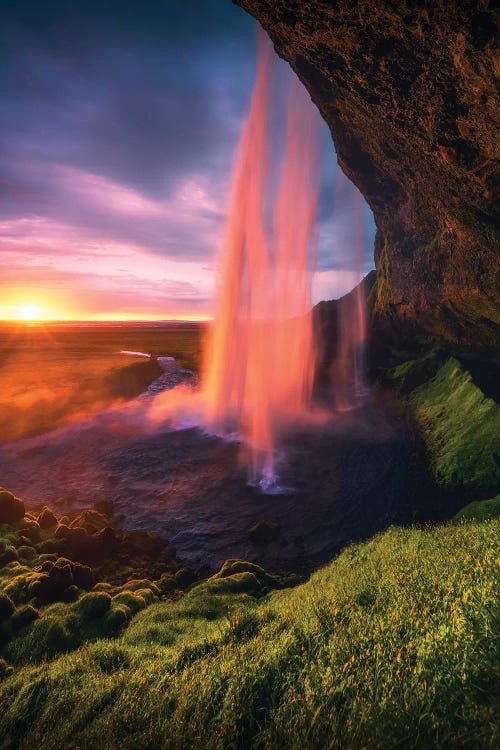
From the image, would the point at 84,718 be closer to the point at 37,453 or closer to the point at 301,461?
the point at 301,461

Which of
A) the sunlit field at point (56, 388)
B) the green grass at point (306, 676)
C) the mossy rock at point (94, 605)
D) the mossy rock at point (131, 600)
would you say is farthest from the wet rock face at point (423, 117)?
the sunlit field at point (56, 388)

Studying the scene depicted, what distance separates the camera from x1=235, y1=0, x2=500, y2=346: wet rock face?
44.0 feet

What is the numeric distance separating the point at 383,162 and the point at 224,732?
36.8 meters

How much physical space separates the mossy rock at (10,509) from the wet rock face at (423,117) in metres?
24.4

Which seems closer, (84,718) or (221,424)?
(84,718)

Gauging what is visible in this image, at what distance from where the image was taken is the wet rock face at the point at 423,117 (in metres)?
13.4

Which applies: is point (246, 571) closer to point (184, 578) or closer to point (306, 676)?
point (184, 578)

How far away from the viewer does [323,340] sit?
55.0 m

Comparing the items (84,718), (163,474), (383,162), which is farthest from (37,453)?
(383,162)

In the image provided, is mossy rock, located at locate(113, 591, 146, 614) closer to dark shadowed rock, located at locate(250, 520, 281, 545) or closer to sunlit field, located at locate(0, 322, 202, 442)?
dark shadowed rock, located at locate(250, 520, 281, 545)

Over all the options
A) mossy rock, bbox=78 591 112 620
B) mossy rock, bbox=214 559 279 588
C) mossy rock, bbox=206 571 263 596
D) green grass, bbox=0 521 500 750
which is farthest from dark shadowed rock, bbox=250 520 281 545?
mossy rock, bbox=78 591 112 620

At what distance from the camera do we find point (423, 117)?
58.7 ft

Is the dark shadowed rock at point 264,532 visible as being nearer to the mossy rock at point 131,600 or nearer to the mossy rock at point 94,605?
the mossy rock at point 131,600

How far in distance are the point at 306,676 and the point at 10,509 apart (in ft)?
53.2
